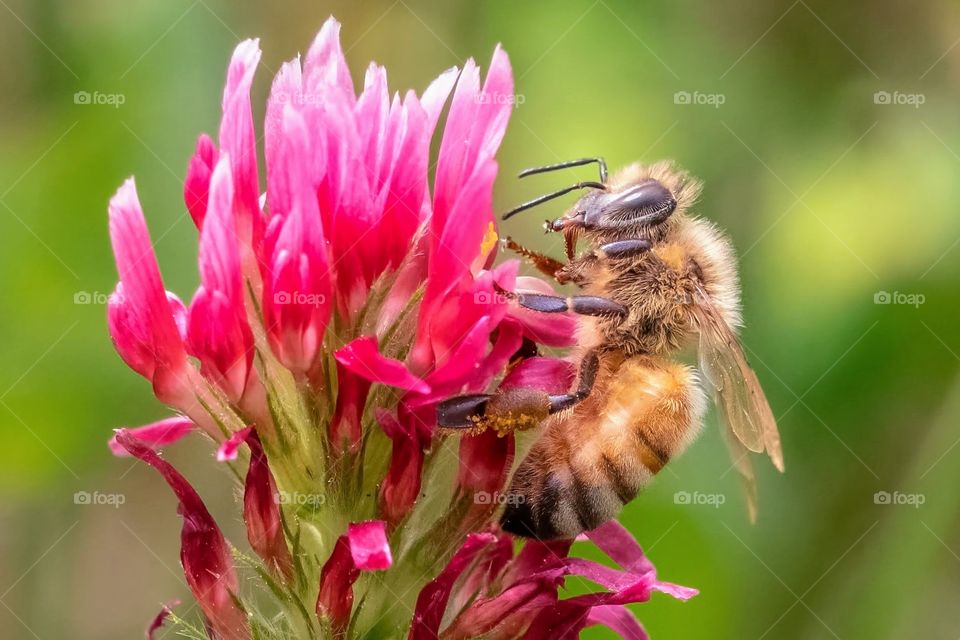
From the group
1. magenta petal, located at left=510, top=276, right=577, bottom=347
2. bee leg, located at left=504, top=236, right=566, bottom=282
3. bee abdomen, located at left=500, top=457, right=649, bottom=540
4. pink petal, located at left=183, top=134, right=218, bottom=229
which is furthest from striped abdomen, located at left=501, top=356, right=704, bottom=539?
pink petal, located at left=183, top=134, right=218, bottom=229

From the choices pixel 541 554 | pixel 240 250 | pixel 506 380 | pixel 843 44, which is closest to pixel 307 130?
pixel 240 250

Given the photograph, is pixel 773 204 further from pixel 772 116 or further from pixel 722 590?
pixel 722 590

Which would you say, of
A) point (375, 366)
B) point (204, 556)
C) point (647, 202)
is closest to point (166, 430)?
point (204, 556)

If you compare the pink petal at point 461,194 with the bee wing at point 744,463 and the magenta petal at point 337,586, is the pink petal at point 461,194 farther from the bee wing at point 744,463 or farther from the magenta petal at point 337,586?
the bee wing at point 744,463

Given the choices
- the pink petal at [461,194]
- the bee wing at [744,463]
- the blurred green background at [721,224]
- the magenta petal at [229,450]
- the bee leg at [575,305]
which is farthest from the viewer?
the blurred green background at [721,224]

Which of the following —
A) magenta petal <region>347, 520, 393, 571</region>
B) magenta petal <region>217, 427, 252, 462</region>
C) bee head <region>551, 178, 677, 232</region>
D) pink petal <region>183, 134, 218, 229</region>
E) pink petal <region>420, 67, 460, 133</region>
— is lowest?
magenta petal <region>347, 520, 393, 571</region>

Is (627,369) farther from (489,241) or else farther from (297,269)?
(297,269)

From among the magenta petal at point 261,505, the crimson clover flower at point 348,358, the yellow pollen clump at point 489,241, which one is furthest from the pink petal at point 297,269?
the yellow pollen clump at point 489,241

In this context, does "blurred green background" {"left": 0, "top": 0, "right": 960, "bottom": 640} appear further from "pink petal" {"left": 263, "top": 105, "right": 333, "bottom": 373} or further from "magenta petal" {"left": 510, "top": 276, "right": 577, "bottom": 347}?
"pink petal" {"left": 263, "top": 105, "right": 333, "bottom": 373}
